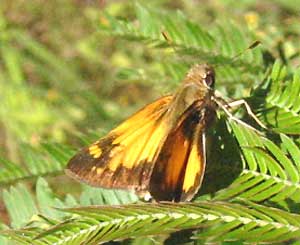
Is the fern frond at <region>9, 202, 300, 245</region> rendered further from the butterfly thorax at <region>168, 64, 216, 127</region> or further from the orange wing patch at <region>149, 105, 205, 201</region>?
the butterfly thorax at <region>168, 64, 216, 127</region>

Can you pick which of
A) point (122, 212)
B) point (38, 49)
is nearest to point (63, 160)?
point (122, 212)

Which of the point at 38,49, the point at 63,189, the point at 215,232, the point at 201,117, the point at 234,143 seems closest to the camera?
the point at 215,232

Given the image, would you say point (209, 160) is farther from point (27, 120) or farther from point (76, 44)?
point (76, 44)

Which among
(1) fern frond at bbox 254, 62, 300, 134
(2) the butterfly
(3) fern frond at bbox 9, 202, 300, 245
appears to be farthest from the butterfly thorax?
(3) fern frond at bbox 9, 202, 300, 245

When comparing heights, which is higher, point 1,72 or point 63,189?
point 1,72

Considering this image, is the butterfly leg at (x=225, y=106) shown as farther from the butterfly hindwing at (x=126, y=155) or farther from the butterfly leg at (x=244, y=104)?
the butterfly hindwing at (x=126, y=155)

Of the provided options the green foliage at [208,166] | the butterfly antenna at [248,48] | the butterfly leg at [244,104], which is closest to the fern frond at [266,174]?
the green foliage at [208,166]

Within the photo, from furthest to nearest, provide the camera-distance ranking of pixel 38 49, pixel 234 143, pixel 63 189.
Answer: pixel 38 49, pixel 63 189, pixel 234 143

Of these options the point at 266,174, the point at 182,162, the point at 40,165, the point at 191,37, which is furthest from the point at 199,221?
the point at 191,37
